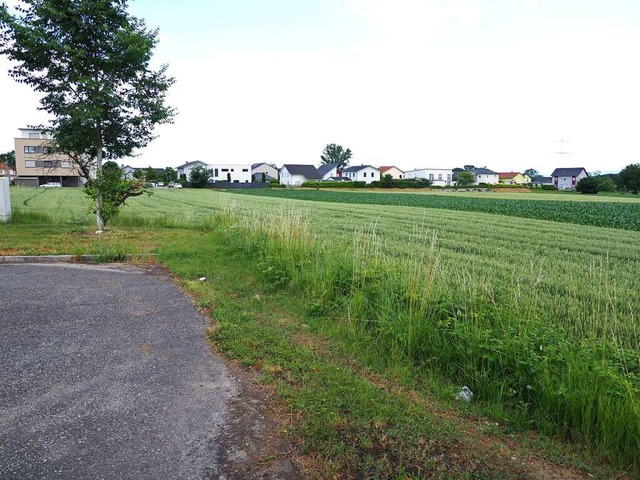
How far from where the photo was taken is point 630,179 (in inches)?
2825

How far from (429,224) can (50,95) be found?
13347 millimetres

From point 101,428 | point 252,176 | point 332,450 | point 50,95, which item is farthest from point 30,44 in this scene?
point 252,176

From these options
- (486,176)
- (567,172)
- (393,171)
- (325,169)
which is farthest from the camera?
(486,176)

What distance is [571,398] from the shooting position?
3.48 metres

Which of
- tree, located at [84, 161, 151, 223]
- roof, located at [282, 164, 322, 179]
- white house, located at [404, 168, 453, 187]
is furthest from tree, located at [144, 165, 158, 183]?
white house, located at [404, 168, 453, 187]

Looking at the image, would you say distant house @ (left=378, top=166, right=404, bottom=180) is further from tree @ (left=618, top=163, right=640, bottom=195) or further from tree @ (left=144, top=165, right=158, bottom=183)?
tree @ (left=144, top=165, right=158, bottom=183)

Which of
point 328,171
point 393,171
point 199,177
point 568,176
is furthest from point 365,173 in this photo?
point 568,176

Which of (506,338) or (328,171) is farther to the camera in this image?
(328,171)

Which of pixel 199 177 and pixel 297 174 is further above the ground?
pixel 297 174

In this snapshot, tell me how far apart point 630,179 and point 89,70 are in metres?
84.4

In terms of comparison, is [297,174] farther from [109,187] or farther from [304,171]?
[109,187]

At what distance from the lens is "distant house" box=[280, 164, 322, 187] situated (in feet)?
→ 343

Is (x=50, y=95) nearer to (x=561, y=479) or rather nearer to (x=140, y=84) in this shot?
(x=140, y=84)

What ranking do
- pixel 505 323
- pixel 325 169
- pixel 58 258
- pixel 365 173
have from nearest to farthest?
1. pixel 505 323
2. pixel 58 258
3. pixel 365 173
4. pixel 325 169
